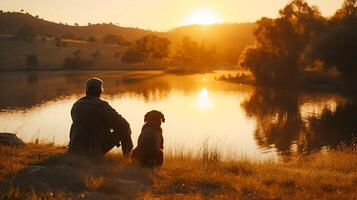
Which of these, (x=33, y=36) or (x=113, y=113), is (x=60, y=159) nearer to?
(x=113, y=113)

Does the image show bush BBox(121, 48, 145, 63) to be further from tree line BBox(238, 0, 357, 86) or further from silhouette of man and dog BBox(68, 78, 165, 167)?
silhouette of man and dog BBox(68, 78, 165, 167)

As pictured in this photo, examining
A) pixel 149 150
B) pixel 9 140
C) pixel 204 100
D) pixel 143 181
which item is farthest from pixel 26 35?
pixel 143 181

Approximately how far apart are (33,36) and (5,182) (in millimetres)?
121651

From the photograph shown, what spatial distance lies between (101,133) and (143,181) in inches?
74.6

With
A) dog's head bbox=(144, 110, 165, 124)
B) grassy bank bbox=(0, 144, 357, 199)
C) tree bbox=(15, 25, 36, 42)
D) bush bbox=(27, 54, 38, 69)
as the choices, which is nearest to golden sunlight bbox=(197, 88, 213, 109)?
dog's head bbox=(144, 110, 165, 124)

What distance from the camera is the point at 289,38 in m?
62.9

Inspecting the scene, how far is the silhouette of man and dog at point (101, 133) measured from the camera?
9578 millimetres

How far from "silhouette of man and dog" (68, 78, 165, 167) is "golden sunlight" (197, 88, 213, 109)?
1191 inches

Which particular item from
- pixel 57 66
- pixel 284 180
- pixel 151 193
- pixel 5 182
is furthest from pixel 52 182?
pixel 57 66

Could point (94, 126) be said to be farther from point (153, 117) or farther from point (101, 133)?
point (153, 117)

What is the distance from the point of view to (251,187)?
817 cm

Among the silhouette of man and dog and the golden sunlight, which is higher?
the silhouette of man and dog

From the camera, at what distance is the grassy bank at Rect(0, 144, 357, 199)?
717 centimetres

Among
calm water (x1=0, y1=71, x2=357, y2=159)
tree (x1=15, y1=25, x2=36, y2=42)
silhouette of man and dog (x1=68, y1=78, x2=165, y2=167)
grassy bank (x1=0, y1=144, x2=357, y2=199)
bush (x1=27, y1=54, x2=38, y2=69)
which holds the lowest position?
calm water (x1=0, y1=71, x2=357, y2=159)
